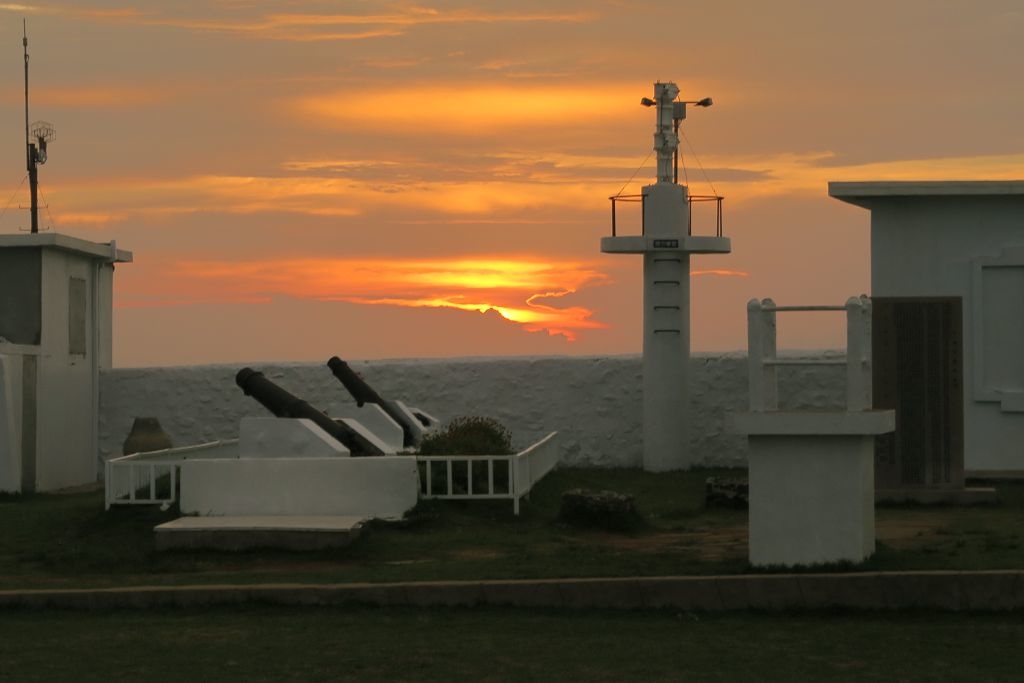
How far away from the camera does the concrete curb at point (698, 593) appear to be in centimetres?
1171

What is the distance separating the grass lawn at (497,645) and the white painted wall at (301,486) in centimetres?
456

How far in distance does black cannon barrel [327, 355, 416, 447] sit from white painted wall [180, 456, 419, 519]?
582cm

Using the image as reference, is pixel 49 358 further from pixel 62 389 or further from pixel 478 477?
pixel 478 477

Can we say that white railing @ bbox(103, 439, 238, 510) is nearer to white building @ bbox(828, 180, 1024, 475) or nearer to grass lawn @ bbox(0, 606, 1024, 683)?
grass lawn @ bbox(0, 606, 1024, 683)

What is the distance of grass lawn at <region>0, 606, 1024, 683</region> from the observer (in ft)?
32.0

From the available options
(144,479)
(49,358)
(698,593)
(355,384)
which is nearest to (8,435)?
(49,358)

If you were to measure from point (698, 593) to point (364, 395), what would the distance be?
11390 mm

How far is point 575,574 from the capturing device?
41.8 ft

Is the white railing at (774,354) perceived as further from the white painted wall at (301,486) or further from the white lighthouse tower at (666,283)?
the white lighthouse tower at (666,283)

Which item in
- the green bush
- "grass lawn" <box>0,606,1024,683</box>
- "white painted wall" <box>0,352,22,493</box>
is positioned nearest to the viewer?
"grass lawn" <box>0,606,1024,683</box>

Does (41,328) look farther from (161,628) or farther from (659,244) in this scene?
(161,628)

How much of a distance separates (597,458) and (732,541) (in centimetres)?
1067

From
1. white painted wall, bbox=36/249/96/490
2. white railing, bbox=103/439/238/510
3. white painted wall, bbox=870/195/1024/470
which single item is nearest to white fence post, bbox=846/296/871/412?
white railing, bbox=103/439/238/510

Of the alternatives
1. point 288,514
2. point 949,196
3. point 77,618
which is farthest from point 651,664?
point 949,196
